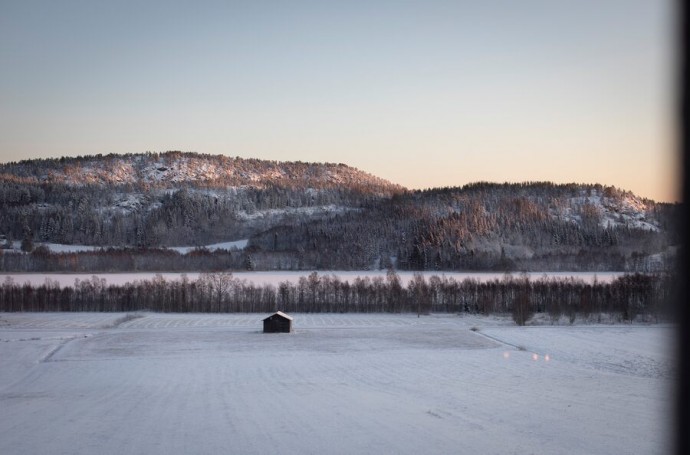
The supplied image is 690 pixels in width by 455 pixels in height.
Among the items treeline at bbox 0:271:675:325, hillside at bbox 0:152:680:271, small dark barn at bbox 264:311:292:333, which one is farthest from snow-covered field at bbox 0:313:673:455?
hillside at bbox 0:152:680:271

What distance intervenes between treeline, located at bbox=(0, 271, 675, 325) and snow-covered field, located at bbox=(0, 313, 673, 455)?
19817 millimetres

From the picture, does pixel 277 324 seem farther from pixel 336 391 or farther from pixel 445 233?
pixel 445 233

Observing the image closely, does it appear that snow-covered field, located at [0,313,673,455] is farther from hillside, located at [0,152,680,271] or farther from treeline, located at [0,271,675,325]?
hillside, located at [0,152,680,271]

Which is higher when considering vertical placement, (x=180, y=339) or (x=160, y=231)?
(x=160, y=231)

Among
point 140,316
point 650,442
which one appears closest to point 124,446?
point 650,442

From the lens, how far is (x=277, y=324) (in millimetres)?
50844

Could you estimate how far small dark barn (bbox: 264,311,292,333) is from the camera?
50781 mm

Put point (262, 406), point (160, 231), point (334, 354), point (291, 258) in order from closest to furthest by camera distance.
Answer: point (262, 406)
point (334, 354)
point (291, 258)
point (160, 231)

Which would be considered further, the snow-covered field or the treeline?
the treeline

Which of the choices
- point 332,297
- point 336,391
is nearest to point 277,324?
point 336,391

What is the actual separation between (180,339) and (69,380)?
1741cm

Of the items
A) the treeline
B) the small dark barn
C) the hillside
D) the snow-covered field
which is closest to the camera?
the snow-covered field

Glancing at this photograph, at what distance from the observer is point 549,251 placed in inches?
5605

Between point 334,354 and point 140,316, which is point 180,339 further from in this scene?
point 140,316
